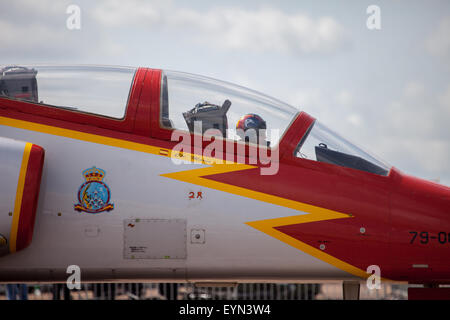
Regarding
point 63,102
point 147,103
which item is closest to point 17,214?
point 63,102

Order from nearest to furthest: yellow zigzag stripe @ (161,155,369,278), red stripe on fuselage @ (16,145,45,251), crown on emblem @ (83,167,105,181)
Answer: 1. red stripe on fuselage @ (16,145,45,251)
2. yellow zigzag stripe @ (161,155,369,278)
3. crown on emblem @ (83,167,105,181)

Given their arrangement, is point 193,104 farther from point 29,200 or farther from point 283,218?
point 29,200

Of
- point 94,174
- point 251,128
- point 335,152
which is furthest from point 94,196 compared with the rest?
point 335,152

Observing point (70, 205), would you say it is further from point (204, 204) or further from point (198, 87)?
point (198, 87)

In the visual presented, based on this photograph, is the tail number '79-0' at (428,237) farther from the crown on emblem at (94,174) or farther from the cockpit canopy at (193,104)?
the crown on emblem at (94,174)

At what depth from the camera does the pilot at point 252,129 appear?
246 inches

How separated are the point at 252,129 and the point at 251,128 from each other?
2 centimetres

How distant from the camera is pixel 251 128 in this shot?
6309 millimetres

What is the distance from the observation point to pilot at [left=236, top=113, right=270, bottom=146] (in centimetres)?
625

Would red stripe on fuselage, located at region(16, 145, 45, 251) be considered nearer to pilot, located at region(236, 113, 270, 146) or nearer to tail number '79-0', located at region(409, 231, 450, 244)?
pilot, located at region(236, 113, 270, 146)

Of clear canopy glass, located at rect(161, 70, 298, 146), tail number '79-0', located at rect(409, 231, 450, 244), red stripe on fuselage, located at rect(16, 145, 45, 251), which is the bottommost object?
tail number '79-0', located at rect(409, 231, 450, 244)

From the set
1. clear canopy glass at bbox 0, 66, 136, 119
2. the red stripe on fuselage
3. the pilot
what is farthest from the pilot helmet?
the red stripe on fuselage

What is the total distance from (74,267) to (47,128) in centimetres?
151

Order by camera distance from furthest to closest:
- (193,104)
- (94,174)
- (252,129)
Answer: (193,104), (252,129), (94,174)
